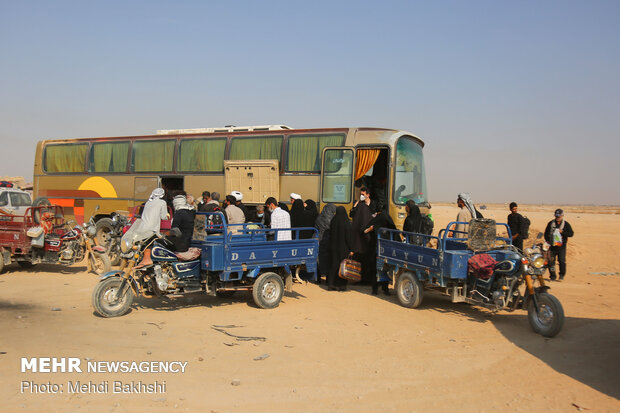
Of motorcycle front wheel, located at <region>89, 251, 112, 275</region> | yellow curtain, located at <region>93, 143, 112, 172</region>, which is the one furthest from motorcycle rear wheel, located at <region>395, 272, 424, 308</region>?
yellow curtain, located at <region>93, 143, 112, 172</region>

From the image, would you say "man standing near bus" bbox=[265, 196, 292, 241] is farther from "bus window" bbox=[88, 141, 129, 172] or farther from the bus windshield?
"bus window" bbox=[88, 141, 129, 172]

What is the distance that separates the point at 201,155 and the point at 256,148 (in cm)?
182

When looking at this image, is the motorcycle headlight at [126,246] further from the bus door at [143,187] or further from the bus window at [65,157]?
the bus window at [65,157]

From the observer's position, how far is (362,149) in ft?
42.8

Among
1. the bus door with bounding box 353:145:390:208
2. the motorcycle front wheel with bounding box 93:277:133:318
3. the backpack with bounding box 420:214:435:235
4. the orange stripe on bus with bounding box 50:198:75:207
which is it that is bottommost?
the motorcycle front wheel with bounding box 93:277:133:318

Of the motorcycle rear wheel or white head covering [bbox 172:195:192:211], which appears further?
the motorcycle rear wheel

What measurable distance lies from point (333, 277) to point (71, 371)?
21.5ft

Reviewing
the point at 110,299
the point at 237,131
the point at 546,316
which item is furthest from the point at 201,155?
the point at 546,316

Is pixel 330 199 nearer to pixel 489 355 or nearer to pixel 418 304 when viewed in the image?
pixel 418 304

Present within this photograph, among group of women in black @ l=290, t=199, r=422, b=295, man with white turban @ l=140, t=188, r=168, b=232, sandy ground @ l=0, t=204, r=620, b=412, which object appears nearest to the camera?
sandy ground @ l=0, t=204, r=620, b=412

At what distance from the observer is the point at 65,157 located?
57.2 ft

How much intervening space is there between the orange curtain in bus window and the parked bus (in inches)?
1.0

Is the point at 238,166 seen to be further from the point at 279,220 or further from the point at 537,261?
the point at 537,261

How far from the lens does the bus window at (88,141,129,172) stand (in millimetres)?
16422
